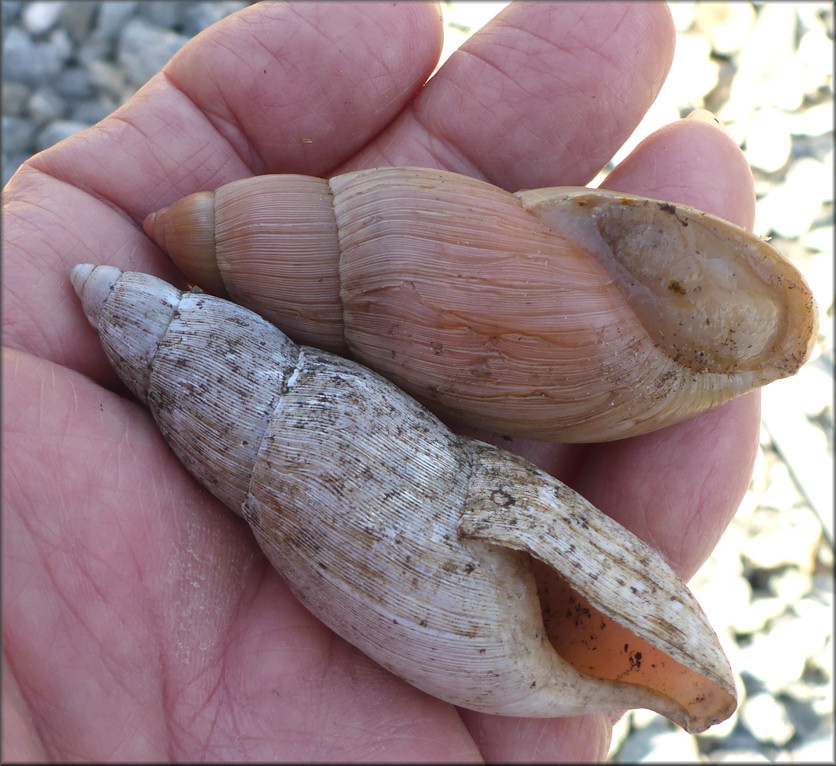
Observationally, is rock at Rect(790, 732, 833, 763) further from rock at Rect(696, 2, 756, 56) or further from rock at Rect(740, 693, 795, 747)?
rock at Rect(696, 2, 756, 56)

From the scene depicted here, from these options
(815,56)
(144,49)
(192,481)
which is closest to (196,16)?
(144,49)

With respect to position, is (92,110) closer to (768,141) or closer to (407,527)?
(407,527)

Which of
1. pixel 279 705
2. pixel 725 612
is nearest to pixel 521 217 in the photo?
pixel 279 705

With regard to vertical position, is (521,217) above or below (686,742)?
above

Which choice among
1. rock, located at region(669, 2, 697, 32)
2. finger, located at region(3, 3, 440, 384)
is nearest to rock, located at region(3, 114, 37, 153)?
finger, located at region(3, 3, 440, 384)

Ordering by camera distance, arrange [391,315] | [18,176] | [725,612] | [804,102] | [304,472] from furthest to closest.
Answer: [804,102] → [725,612] → [18,176] → [391,315] → [304,472]

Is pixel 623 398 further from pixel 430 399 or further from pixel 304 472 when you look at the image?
pixel 304 472

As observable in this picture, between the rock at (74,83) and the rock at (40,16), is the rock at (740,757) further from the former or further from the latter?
the rock at (40,16)
